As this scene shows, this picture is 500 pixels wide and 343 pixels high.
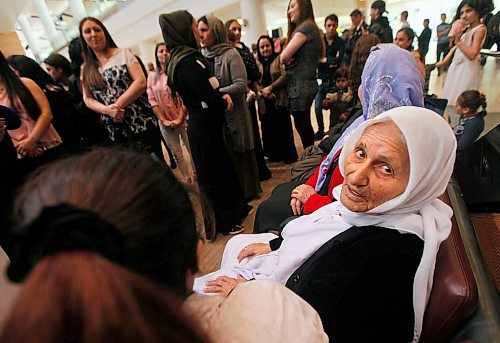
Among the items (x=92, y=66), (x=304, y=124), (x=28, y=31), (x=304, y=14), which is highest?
(x=28, y=31)

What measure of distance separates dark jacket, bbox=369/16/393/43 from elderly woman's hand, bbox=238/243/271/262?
118 inches

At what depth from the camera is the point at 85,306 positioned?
10.2 inches

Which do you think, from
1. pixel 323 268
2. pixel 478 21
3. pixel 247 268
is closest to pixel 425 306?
pixel 323 268

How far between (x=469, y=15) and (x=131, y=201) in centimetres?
353

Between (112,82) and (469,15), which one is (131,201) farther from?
(469,15)

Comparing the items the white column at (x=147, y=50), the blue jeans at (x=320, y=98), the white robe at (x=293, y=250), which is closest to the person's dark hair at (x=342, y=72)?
the blue jeans at (x=320, y=98)

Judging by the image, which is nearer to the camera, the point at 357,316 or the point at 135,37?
the point at 357,316

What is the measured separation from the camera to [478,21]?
2.66m

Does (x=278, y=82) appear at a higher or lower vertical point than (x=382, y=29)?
lower

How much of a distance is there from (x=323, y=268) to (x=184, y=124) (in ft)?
8.20

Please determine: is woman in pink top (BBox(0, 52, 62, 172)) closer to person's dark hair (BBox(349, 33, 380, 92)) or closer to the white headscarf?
the white headscarf

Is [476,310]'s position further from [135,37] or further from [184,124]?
[135,37]

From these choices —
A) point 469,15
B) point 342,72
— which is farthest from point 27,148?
point 469,15

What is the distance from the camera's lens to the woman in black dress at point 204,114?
1673 millimetres
